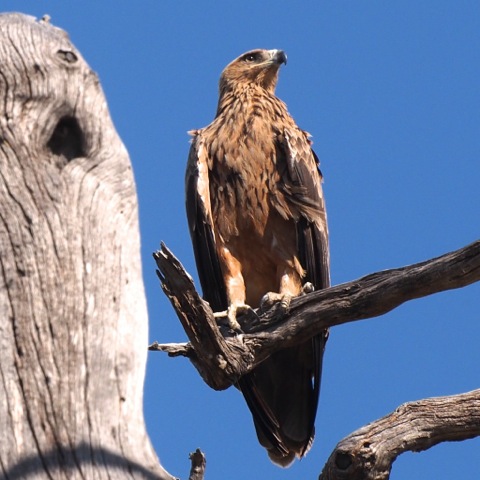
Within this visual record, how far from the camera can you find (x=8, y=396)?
10.1ft

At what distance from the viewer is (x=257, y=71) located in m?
8.57

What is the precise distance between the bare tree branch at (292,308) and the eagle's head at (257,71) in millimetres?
3104

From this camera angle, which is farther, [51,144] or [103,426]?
[51,144]

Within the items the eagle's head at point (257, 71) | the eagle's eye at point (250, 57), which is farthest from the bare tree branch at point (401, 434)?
the eagle's eye at point (250, 57)

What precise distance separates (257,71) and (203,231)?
1.99m

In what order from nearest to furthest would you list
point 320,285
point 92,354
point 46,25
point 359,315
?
point 92,354, point 46,25, point 359,315, point 320,285

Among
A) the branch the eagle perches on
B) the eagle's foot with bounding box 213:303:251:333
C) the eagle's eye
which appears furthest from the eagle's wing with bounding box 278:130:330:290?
the eagle's eye

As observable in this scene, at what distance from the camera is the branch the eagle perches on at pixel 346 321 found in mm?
4789

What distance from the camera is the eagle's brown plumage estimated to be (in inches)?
273

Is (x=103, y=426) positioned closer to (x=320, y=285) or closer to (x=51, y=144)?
(x=51, y=144)

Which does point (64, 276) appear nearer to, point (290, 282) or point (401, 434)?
point (401, 434)

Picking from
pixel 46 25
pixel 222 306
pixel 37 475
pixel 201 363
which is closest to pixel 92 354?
pixel 37 475

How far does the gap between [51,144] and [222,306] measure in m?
3.67

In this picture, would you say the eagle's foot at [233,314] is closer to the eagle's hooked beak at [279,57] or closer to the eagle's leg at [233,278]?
the eagle's leg at [233,278]
